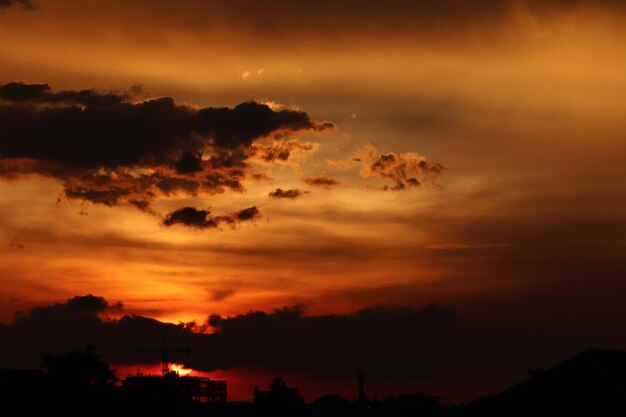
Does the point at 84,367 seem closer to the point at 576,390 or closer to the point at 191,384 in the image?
the point at 191,384

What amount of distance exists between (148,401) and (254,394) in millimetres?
72647

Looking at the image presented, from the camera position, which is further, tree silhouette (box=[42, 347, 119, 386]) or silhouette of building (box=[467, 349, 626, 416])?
tree silhouette (box=[42, 347, 119, 386])

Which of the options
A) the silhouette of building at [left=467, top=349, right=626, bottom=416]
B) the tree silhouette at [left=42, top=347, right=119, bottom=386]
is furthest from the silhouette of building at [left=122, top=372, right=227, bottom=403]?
the silhouette of building at [left=467, top=349, right=626, bottom=416]

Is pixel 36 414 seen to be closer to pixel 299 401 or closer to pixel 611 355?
pixel 611 355

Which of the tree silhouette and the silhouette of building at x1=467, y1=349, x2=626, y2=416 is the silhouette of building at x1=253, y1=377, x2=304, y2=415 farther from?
the silhouette of building at x1=467, y1=349, x2=626, y2=416

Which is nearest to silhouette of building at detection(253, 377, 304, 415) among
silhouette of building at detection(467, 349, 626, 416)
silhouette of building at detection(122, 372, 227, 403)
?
silhouette of building at detection(122, 372, 227, 403)

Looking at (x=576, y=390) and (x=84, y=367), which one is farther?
(x=84, y=367)

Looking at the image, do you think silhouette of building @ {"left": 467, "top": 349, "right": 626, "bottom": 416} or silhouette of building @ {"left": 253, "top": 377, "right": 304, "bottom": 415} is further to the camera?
silhouette of building @ {"left": 253, "top": 377, "right": 304, "bottom": 415}

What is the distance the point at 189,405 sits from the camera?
Result: 11369 cm

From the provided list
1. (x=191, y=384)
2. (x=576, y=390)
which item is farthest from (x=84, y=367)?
(x=576, y=390)

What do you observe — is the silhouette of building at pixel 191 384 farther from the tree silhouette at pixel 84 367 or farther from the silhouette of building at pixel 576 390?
the silhouette of building at pixel 576 390

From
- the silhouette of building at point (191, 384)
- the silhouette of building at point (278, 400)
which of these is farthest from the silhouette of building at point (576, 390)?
the silhouette of building at point (191, 384)

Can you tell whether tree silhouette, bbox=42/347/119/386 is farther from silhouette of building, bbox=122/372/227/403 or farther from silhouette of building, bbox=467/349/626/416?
Result: silhouette of building, bbox=467/349/626/416

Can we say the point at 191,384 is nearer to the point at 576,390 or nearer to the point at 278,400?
the point at 278,400
